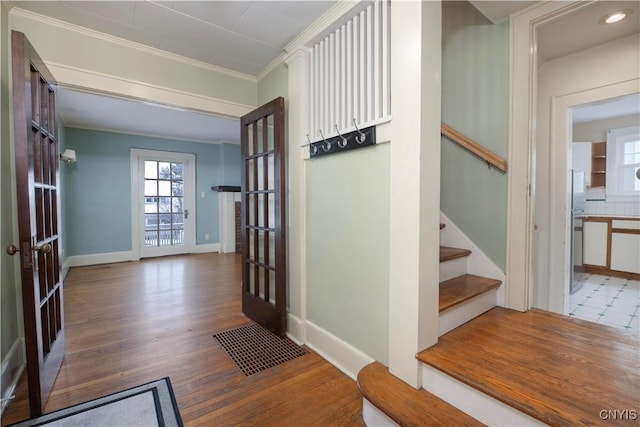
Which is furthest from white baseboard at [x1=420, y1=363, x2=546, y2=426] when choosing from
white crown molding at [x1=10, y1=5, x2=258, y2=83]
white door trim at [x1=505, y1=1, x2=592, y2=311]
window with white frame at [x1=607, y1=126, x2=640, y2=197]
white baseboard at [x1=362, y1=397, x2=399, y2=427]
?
window with white frame at [x1=607, y1=126, x2=640, y2=197]

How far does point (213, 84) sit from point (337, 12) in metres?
1.42

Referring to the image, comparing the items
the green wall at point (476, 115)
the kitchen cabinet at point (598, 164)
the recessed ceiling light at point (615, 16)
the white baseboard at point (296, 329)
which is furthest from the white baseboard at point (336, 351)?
the kitchen cabinet at point (598, 164)

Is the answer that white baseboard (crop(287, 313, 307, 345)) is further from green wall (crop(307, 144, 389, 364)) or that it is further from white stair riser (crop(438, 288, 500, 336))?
white stair riser (crop(438, 288, 500, 336))

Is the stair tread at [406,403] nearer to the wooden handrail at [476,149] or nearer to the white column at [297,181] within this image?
the white column at [297,181]

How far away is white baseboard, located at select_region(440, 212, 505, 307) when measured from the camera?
215 centimetres

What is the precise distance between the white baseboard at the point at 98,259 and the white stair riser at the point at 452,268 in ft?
19.3

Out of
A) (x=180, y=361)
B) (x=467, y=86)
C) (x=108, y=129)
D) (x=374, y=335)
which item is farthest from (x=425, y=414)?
(x=108, y=129)

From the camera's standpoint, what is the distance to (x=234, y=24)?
6.86ft

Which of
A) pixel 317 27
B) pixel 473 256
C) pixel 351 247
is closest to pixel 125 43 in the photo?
pixel 317 27

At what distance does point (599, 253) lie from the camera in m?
4.64

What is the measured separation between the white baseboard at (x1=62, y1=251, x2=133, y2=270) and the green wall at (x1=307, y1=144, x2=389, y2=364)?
499 cm

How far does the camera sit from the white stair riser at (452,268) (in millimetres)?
2145

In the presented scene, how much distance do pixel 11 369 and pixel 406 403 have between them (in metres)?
2.40

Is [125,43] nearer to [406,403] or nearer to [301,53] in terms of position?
[301,53]
